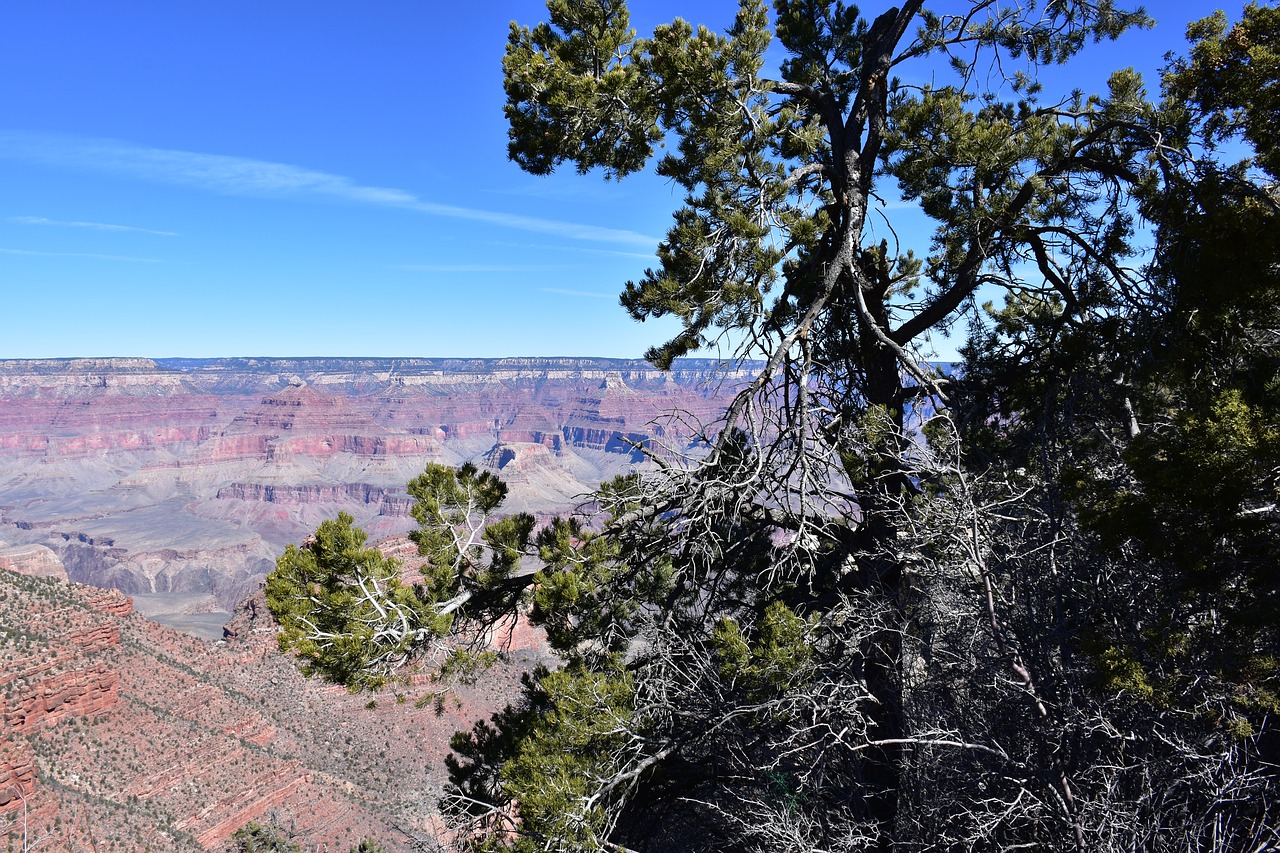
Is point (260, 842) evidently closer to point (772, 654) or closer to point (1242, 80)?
point (772, 654)

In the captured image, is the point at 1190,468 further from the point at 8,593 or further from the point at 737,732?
the point at 8,593

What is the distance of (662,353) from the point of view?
6.24 metres

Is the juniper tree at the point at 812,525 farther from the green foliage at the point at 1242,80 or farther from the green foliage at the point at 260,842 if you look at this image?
the green foliage at the point at 260,842

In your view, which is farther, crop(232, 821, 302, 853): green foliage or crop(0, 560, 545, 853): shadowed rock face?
crop(0, 560, 545, 853): shadowed rock face

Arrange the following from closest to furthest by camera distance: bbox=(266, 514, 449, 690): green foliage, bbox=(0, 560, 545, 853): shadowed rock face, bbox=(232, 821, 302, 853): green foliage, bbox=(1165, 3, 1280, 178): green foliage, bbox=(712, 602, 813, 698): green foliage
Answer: bbox=(1165, 3, 1280, 178): green foliage
bbox=(712, 602, 813, 698): green foliage
bbox=(266, 514, 449, 690): green foliage
bbox=(232, 821, 302, 853): green foliage
bbox=(0, 560, 545, 853): shadowed rock face

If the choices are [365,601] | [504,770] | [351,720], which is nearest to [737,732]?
[504,770]

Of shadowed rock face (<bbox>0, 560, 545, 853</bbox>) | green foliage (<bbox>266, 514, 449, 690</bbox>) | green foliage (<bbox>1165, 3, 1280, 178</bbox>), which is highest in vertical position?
green foliage (<bbox>1165, 3, 1280, 178</bbox>)

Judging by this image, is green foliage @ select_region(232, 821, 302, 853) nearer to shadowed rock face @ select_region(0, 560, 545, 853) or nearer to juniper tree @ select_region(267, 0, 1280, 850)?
shadowed rock face @ select_region(0, 560, 545, 853)

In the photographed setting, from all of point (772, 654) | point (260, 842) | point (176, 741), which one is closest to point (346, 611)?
point (772, 654)

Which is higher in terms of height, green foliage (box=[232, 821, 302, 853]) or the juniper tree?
the juniper tree

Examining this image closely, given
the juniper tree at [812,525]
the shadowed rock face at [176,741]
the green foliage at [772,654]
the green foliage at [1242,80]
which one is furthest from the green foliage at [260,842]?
the green foliage at [1242,80]

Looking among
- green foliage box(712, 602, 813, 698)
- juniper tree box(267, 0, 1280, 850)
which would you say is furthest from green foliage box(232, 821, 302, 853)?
green foliage box(712, 602, 813, 698)

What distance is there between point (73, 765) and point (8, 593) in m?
11.8

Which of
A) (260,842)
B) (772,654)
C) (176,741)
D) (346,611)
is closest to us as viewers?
(772,654)
